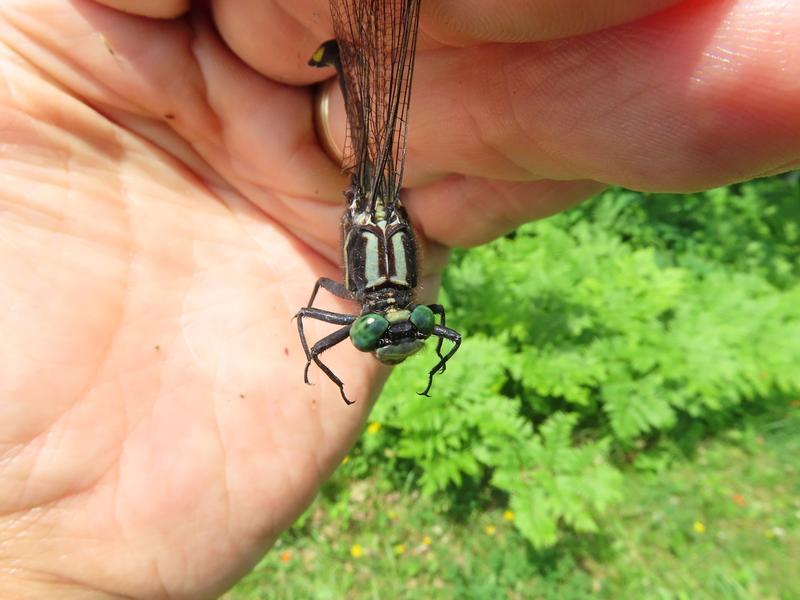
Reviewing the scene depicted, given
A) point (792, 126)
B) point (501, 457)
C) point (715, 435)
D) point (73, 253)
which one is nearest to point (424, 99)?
point (792, 126)

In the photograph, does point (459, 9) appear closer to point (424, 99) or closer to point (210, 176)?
Answer: point (424, 99)

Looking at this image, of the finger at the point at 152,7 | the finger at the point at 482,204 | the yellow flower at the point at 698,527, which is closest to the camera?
the finger at the point at 152,7

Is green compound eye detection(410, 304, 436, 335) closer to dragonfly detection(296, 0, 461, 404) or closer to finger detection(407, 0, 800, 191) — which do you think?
dragonfly detection(296, 0, 461, 404)

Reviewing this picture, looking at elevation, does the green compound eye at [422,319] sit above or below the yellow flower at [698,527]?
above

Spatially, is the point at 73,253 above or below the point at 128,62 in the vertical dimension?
below

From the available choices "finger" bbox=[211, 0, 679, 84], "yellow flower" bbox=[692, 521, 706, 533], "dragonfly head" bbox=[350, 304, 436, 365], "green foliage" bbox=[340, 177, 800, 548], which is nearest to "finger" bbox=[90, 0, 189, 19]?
"finger" bbox=[211, 0, 679, 84]

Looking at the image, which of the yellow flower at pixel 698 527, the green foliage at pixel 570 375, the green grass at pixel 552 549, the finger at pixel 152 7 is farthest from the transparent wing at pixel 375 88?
the yellow flower at pixel 698 527

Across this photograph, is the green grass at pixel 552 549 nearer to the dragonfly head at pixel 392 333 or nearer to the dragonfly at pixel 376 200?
the dragonfly at pixel 376 200

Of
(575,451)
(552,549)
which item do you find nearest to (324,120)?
(575,451)
